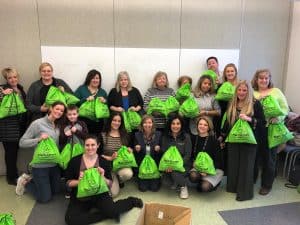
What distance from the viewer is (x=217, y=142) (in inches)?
127

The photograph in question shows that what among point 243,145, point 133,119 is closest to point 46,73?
point 133,119

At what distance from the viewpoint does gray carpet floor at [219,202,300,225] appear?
2.72 metres

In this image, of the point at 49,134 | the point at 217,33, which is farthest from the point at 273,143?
the point at 49,134

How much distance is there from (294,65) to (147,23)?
1993 mm

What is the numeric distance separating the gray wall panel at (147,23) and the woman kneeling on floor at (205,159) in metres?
1.13

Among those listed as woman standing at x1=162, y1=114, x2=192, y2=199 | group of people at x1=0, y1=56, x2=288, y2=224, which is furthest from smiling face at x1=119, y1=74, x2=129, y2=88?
woman standing at x1=162, y1=114, x2=192, y2=199

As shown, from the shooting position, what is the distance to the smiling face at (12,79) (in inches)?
129

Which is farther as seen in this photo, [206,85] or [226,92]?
[206,85]

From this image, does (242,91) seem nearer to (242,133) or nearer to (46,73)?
(242,133)

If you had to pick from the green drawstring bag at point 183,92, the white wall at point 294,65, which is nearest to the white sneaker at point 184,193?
the green drawstring bag at point 183,92

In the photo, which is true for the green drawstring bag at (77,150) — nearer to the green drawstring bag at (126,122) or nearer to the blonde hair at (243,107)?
the green drawstring bag at (126,122)

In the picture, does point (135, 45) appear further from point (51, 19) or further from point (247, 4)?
point (247, 4)

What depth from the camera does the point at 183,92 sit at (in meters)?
3.56

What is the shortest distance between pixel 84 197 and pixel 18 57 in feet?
5.99
